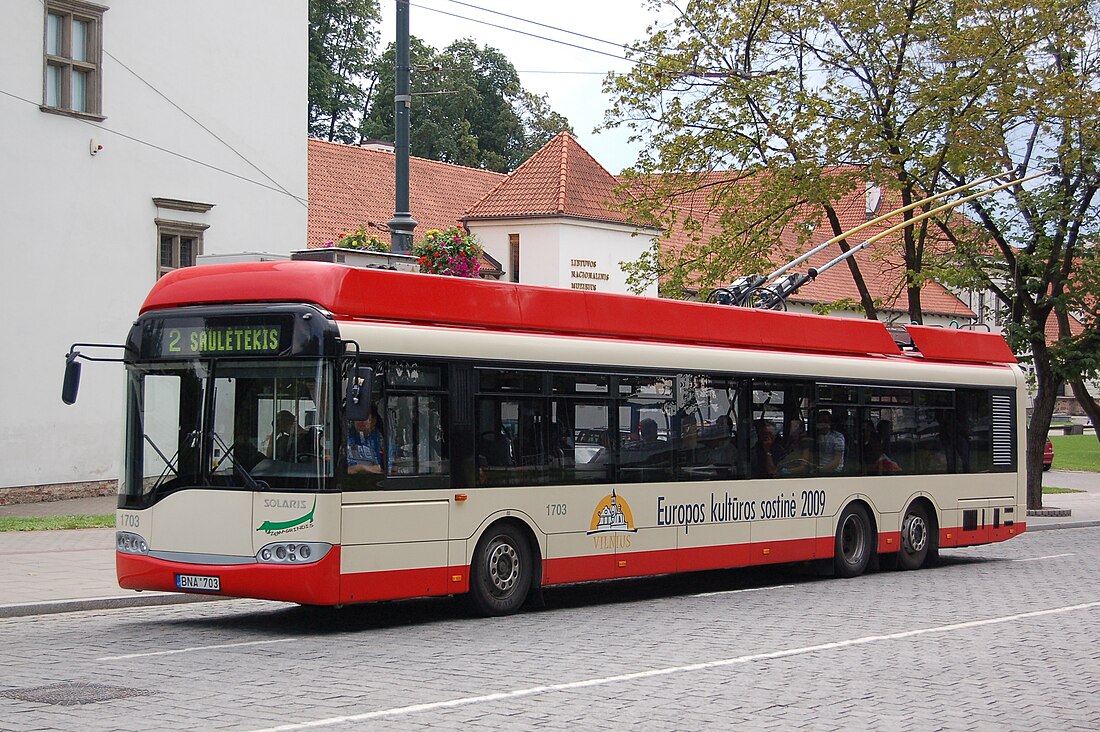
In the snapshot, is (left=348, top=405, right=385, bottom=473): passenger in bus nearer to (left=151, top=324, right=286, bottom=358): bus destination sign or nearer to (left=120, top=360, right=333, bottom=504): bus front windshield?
(left=120, top=360, right=333, bottom=504): bus front windshield

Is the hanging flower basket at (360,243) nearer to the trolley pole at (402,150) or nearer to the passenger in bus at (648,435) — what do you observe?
the trolley pole at (402,150)

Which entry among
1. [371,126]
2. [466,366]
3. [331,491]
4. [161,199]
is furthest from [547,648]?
[371,126]

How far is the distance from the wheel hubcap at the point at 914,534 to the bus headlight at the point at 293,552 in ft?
32.0

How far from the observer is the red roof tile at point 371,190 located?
45.6 metres

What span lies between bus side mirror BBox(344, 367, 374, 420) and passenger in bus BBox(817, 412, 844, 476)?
24.1ft

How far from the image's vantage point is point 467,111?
70.9 meters

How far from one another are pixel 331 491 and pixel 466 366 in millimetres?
1926

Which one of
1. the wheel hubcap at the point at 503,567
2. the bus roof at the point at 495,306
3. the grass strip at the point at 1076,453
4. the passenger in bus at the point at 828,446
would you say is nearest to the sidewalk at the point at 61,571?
the bus roof at the point at 495,306

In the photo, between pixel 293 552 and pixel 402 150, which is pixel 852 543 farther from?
pixel 293 552

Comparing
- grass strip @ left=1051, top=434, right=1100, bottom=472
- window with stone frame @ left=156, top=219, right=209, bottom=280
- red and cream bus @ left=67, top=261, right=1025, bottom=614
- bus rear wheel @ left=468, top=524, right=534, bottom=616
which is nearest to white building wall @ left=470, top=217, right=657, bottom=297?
window with stone frame @ left=156, top=219, right=209, bottom=280

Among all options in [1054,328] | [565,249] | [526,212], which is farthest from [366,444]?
[1054,328]

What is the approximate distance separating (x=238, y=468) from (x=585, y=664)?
11.3ft

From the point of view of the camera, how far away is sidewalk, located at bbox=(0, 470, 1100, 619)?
13.8 metres

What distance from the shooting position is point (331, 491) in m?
11.9
